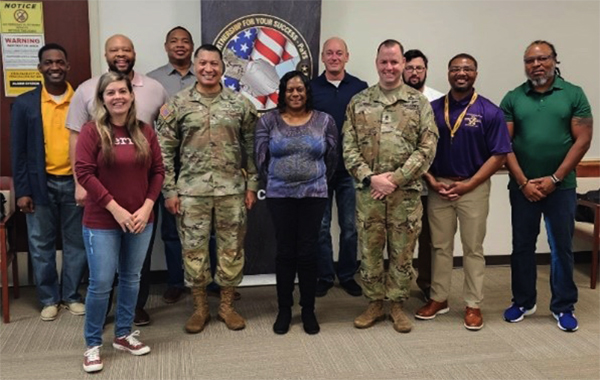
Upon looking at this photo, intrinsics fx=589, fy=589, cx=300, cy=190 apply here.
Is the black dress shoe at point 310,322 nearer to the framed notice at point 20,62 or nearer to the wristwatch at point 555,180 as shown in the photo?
the wristwatch at point 555,180

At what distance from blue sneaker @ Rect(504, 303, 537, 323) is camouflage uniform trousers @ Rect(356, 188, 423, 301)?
0.67 metres

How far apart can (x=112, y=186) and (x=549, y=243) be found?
2.49m

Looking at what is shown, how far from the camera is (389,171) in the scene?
10.5ft

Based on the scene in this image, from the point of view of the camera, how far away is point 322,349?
3141mm

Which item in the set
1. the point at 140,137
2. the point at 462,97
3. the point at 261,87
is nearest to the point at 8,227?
the point at 140,137

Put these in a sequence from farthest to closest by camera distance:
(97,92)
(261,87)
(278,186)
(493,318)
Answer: (261,87) → (493,318) → (278,186) → (97,92)

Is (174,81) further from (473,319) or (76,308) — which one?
(473,319)

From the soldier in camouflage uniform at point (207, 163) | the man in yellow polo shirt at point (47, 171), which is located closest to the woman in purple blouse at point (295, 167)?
the soldier in camouflage uniform at point (207, 163)

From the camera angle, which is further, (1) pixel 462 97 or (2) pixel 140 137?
(1) pixel 462 97

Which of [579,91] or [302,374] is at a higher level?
[579,91]

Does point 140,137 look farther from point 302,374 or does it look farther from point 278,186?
point 302,374

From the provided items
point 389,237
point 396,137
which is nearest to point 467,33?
point 396,137

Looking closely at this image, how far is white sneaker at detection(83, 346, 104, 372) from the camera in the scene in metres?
2.85

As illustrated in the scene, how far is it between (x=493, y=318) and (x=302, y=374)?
1.40m
